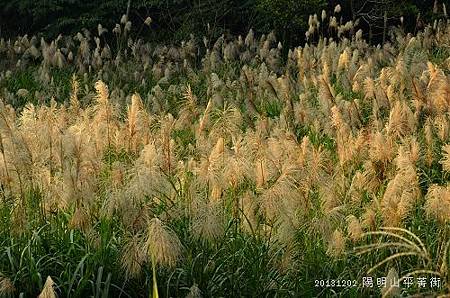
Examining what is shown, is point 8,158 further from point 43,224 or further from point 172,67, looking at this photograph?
point 172,67

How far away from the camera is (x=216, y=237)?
3391mm

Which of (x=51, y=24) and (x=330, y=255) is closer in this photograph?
(x=330, y=255)

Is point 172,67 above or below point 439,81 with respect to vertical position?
below

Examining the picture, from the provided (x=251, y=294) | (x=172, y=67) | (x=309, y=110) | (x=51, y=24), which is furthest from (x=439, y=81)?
(x=51, y=24)

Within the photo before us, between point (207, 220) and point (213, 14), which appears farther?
point (213, 14)

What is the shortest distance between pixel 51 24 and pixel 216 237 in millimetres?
10999

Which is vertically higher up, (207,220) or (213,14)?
(207,220)

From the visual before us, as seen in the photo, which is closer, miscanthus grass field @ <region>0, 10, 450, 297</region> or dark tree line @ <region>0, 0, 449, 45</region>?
miscanthus grass field @ <region>0, 10, 450, 297</region>

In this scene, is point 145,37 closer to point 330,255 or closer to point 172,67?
point 172,67

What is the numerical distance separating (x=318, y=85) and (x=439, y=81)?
260 cm

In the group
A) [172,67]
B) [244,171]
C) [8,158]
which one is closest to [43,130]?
[8,158]

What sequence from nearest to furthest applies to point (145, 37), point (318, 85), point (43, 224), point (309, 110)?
point (43, 224) → point (309, 110) → point (318, 85) → point (145, 37)

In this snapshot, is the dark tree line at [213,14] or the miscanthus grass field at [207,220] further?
the dark tree line at [213,14]

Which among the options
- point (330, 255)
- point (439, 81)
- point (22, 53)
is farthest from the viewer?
point (22, 53)
